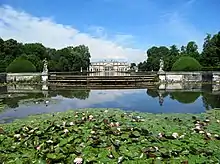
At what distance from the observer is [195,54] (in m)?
46.7

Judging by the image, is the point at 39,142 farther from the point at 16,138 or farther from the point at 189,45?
the point at 189,45

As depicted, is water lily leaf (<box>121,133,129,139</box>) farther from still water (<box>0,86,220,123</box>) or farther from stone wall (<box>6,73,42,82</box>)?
stone wall (<box>6,73,42,82</box>)

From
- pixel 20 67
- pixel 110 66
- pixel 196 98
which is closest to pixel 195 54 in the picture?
pixel 20 67

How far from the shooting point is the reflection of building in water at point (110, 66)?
86.2 m

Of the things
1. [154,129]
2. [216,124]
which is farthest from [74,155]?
[216,124]

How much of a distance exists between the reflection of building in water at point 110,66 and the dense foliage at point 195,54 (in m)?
12.3

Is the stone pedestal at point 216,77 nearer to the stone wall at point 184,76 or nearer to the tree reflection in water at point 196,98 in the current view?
the stone wall at point 184,76

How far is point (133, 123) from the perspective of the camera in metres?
5.26

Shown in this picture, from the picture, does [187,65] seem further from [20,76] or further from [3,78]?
[3,78]

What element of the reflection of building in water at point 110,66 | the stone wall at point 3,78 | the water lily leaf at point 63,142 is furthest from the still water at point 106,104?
the reflection of building in water at point 110,66

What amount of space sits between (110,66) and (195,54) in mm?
44516

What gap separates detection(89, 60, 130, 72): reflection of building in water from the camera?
86250mm

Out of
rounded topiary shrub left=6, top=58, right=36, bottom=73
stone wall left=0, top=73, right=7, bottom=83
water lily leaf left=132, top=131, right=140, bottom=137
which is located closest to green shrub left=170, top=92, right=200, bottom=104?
water lily leaf left=132, top=131, right=140, bottom=137

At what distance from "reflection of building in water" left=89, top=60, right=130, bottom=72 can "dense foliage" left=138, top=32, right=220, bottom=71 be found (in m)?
12.3
